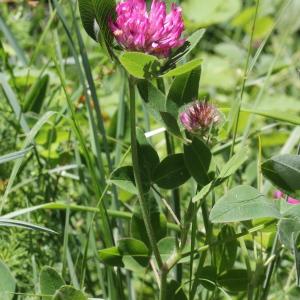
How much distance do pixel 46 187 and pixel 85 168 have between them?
10cm

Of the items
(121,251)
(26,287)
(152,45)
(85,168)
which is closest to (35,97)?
(85,168)

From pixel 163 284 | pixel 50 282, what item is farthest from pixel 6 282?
pixel 163 284

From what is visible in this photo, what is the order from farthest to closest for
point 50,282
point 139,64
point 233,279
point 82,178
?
point 82,178 → point 233,279 → point 50,282 → point 139,64

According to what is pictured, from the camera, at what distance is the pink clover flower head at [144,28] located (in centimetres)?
84

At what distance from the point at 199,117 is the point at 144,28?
0.15 meters

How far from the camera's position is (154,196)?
1130 mm

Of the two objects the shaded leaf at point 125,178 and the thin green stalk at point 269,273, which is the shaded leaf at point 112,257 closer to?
the shaded leaf at point 125,178

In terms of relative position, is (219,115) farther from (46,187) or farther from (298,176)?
(46,187)

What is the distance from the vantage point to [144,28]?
84 cm

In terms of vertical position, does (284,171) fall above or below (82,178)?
above

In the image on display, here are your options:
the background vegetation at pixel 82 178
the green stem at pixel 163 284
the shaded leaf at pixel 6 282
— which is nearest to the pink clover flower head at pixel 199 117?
the background vegetation at pixel 82 178

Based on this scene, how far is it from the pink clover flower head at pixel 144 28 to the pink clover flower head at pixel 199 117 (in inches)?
3.9

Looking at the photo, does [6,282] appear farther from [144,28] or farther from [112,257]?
[144,28]

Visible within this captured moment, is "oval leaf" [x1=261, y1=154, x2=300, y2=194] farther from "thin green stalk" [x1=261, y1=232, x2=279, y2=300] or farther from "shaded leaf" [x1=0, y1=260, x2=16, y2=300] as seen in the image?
"shaded leaf" [x1=0, y1=260, x2=16, y2=300]
